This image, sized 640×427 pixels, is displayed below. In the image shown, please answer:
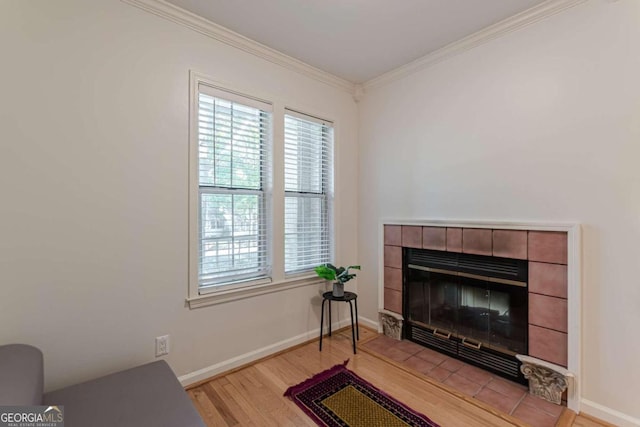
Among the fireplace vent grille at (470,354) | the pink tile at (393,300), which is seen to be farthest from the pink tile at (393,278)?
the fireplace vent grille at (470,354)

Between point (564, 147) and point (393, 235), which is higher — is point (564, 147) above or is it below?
above

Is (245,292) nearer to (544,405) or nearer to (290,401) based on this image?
(290,401)

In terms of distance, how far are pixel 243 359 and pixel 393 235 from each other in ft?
5.74

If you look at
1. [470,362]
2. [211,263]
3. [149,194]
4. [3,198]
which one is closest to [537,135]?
[470,362]

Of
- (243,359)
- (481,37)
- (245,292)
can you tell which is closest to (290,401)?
(243,359)

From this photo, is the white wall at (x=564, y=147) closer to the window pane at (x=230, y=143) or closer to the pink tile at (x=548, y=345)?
the pink tile at (x=548, y=345)

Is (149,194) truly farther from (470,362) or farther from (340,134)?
(470,362)

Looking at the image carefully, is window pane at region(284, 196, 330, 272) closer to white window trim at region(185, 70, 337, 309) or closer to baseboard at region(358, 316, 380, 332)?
white window trim at region(185, 70, 337, 309)

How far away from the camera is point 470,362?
94.9 inches

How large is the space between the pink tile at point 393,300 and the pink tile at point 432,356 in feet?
1.33

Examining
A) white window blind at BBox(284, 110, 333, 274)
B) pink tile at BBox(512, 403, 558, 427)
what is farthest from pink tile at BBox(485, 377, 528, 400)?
white window blind at BBox(284, 110, 333, 274)

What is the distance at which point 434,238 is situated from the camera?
261 centimetres

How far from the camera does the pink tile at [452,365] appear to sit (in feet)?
7.73
